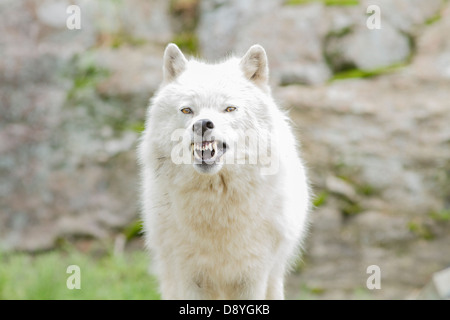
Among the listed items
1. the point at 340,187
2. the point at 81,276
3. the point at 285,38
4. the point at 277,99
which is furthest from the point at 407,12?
the point at 81,276

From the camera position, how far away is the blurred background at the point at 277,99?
24.2 feet

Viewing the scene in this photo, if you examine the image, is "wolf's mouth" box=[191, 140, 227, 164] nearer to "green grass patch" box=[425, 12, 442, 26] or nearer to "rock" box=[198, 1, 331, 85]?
"rock" box=[198, 1, 331, 85]

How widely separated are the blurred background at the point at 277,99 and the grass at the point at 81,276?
0.03 meters

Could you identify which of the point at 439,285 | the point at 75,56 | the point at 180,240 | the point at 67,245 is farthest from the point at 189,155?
the point at 75,56

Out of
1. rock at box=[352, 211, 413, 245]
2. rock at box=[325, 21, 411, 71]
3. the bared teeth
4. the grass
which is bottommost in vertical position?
the grass

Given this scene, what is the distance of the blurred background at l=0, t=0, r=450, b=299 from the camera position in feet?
24.2

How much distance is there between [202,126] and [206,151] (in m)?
0.21

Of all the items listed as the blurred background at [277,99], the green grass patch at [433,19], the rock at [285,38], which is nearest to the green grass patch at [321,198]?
the blurred background at [277,99]

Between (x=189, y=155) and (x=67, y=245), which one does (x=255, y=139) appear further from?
(x=67, y=245)

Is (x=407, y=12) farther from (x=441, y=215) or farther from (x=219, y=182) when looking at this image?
(x=219, y=182)

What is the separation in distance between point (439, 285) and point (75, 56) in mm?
7052

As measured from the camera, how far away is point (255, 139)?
3691mm

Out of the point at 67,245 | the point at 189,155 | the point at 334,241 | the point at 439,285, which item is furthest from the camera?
the point at 67,245

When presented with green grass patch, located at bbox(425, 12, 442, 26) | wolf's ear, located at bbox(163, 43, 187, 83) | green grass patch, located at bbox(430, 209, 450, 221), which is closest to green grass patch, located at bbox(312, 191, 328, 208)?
green grass patch, located at bbox(430, 209, 450, 221)
